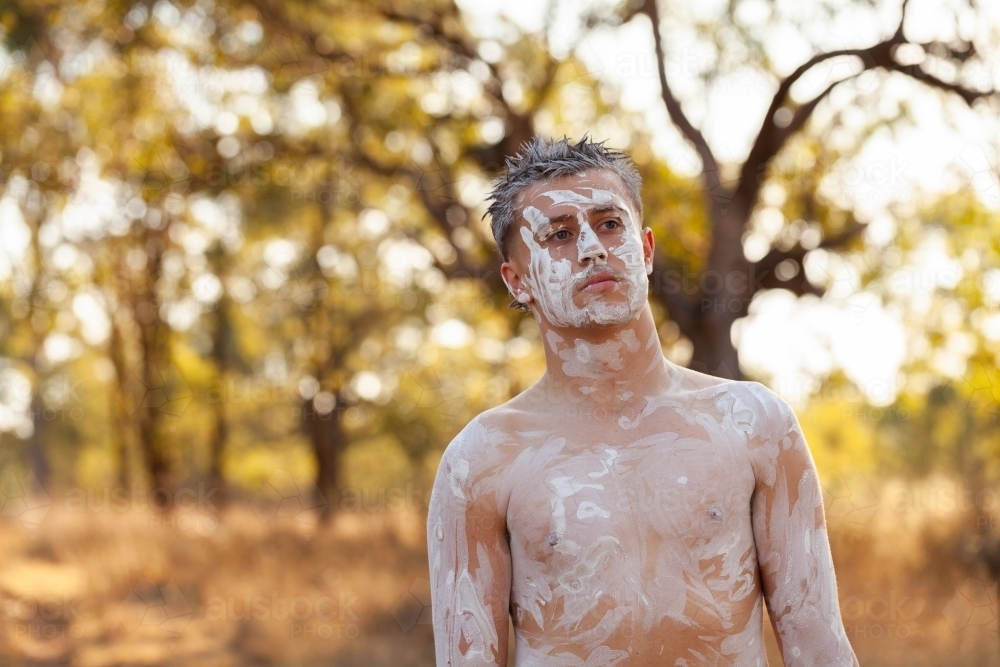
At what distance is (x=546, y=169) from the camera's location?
2395mm

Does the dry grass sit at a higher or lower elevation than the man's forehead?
lower

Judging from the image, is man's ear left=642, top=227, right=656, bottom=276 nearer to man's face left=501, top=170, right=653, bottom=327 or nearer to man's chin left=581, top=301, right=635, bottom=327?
man's face left=501, top=170, right=653, bottom=327

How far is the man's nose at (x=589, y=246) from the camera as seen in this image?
228 centimetres

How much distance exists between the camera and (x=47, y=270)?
1373cm

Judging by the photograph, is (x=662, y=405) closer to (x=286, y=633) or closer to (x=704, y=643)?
(x=704, y=643)

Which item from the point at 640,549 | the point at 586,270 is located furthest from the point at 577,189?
the point at 640,549

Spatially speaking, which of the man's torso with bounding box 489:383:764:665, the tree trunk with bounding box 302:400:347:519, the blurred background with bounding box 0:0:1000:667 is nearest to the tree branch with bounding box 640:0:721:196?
the blurred background with bounding box 0:0:1000:667

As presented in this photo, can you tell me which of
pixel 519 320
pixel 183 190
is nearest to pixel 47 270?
pixel 183 190

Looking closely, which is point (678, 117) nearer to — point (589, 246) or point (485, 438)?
point (589, 246)

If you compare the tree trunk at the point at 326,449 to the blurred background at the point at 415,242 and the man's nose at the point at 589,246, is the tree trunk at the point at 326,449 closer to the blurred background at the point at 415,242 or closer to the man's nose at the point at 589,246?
the blurred background at the point at 415,242

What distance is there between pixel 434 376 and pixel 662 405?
12.4m

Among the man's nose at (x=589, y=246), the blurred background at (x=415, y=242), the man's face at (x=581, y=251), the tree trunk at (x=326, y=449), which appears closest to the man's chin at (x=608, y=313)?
the man's face at (x=581, y=251)

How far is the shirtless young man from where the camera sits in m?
2.13

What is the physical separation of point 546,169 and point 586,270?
290 mm
